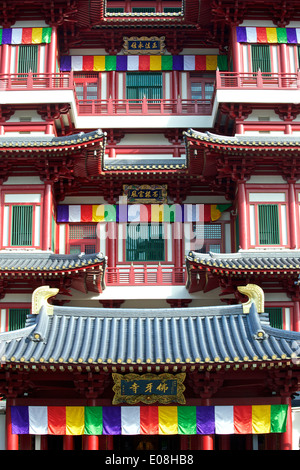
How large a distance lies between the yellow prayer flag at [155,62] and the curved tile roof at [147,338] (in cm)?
1526

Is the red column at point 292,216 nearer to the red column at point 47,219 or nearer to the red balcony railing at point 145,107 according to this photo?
the red balcony railing at point 145,107

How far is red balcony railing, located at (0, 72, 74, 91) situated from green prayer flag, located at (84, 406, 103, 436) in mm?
14880

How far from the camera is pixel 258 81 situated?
27.4 m

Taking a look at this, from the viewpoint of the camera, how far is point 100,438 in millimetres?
19734

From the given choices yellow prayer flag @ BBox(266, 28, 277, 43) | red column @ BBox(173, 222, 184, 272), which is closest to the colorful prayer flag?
red column @ BBox(173, 222, 184, 272)

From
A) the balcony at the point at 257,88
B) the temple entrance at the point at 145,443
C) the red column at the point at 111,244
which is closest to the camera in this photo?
the temple entrance at the point at 145,443

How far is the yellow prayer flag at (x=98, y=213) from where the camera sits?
28094 millimetres

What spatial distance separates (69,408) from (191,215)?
41.8 feet

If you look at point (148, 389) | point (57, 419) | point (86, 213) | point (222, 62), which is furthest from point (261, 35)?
point (57, 419)

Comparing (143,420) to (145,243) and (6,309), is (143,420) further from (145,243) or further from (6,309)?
(145,243)

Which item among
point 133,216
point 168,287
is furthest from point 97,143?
point 168,287

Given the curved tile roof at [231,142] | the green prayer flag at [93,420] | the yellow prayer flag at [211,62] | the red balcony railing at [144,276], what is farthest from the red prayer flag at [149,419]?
the yellow prayer flag at [211,62]

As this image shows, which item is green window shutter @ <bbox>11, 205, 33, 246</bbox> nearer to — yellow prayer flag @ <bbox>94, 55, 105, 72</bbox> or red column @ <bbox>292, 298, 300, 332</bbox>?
yellow prayer flag @ <bbox>94, 55, 105, 72</bbox>

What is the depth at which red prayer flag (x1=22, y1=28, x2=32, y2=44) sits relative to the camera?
29359 mm
